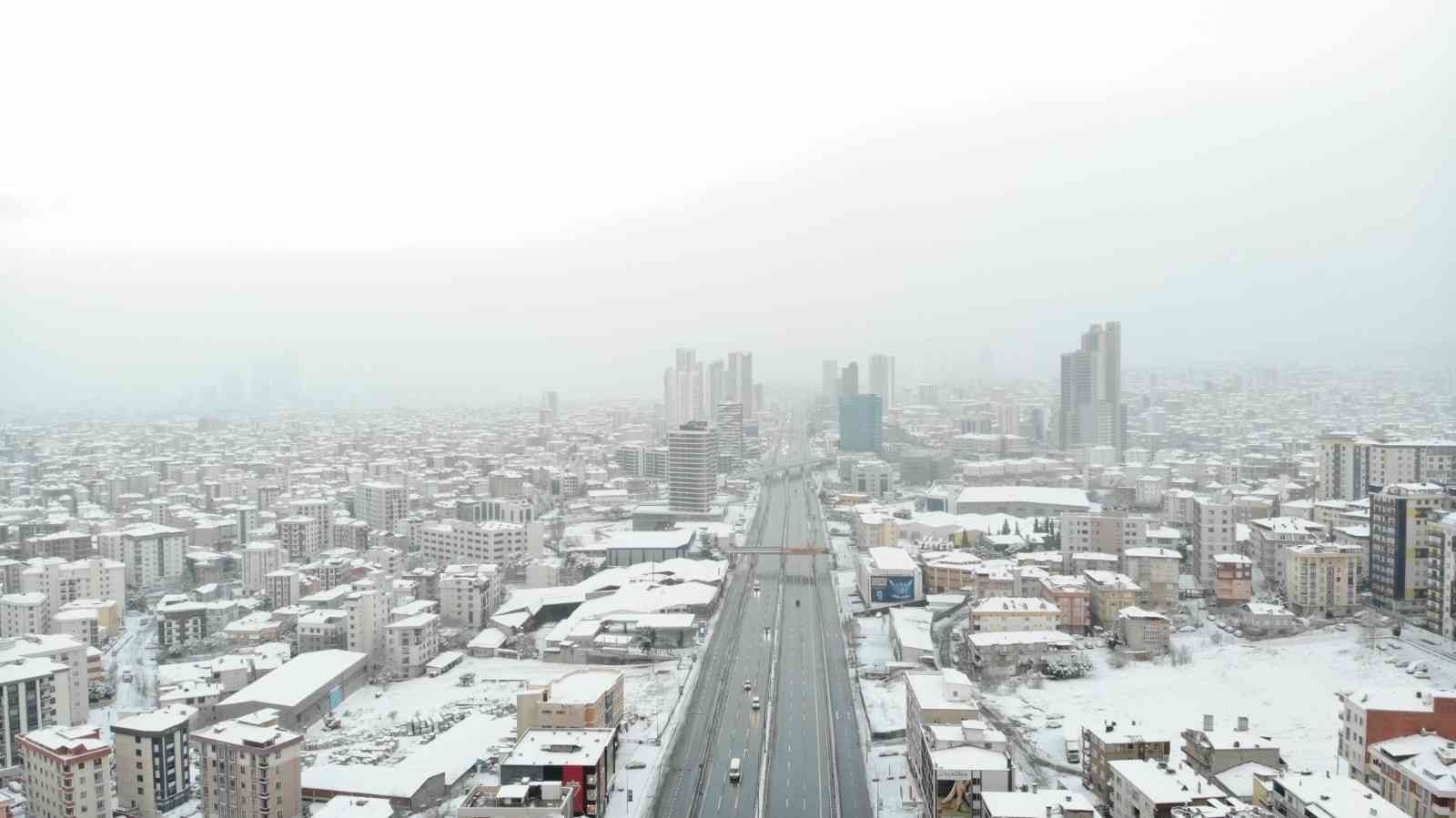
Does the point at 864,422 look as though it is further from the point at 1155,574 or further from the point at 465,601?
the point at 465,601

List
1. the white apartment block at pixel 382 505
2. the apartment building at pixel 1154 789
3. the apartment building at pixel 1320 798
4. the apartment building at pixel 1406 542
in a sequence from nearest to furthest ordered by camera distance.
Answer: the apartment building at pixel 1320 798
the apartment building at pixel 1154 789
the apartment building at pixel 1406 542
the white apartment block at pixel 382 505

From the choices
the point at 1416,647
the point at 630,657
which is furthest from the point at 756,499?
the point at 1416,647

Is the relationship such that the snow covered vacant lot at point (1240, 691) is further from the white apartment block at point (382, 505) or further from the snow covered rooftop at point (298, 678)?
the white apartment block at point (382, 505)

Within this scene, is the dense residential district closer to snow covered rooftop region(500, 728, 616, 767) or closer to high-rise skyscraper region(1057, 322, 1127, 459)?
snow covered rooftop region(500, 728, 616, 767)

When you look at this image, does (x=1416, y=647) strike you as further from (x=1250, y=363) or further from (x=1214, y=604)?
(x=1250, y=363)

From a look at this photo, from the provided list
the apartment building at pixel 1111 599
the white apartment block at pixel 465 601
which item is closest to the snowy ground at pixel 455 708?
the white apartment block at pixel 465 601

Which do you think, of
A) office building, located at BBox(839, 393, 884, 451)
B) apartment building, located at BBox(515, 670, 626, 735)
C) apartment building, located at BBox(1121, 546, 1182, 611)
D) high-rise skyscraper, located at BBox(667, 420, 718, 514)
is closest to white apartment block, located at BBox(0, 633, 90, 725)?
apartment building, located at BBox(515, 670, 626, 735)
